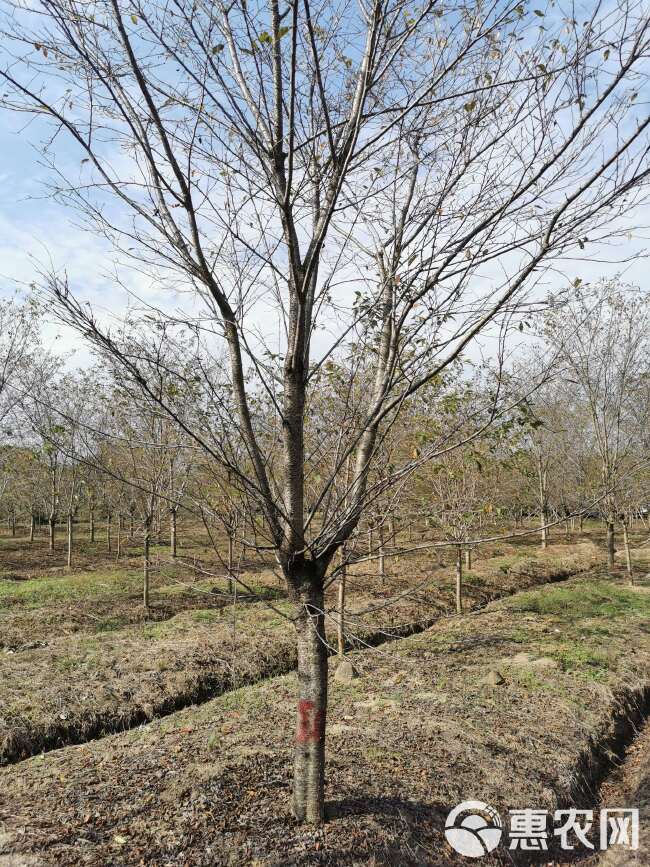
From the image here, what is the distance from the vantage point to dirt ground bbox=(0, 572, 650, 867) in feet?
11.3

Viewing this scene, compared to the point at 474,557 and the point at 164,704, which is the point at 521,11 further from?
the point at 474,557

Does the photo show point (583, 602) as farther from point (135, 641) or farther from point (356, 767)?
point (135, 641)

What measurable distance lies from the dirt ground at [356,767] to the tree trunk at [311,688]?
1.75 ft

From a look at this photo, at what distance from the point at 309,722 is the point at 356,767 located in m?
1.82

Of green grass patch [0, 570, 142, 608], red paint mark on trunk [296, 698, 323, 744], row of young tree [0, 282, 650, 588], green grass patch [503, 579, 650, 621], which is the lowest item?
green grass patch [503, 579, 650, 621]

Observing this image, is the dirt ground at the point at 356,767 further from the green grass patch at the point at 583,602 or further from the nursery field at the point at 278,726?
the green grass patch at the point at 583,602

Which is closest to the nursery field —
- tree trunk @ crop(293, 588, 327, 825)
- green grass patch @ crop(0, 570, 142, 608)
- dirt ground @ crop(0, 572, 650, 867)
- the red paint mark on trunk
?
dirt ground @ crop(0, 572, 650, 867)

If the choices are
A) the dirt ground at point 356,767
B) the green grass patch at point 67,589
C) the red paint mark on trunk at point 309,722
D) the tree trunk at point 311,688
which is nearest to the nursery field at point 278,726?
the dirt ground at point 356,767

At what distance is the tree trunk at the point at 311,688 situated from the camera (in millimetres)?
3113

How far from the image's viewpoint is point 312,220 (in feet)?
10.6

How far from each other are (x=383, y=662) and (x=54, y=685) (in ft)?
13.8

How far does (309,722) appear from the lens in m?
3.19

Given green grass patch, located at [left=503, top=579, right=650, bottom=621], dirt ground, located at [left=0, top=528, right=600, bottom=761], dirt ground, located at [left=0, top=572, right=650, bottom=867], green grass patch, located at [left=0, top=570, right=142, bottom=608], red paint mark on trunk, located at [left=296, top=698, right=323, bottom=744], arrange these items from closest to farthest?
red paint mark on trunk, located at [left=296, top=698, right=323, bottom=744]
dirt ground, located at [left=0, top=572, right=650, bottom=867]
dirt ground, located at [left=0, top=528, right=600, bottom=761]
green grass patch, located at [left=503, top=579, right=650, bottom=621]
green grass patch, located at [left=0, top=570, right=142, bottom=608]

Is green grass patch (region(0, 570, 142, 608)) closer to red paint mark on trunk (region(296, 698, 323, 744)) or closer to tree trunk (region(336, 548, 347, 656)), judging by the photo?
tree trunk (region(336, 548, 347, 656))
